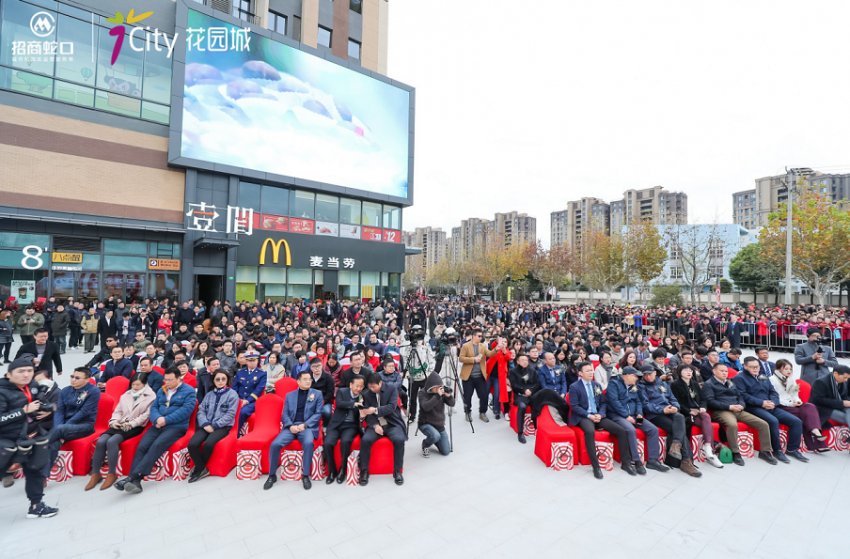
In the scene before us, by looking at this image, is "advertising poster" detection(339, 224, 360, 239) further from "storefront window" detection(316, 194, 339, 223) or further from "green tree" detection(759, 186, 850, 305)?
"green tree" detection(759, 186, 850, 305)

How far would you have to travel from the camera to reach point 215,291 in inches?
805

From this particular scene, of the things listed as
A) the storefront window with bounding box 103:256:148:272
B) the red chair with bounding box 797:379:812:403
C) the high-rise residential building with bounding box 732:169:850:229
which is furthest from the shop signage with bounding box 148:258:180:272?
the high-rise residential building with bounding box 732:169:850:229

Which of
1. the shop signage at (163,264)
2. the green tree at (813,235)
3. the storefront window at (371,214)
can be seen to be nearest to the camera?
the shop signage at (163,264)

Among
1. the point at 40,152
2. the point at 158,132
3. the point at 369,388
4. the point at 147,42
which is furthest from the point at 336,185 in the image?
the point at 369,388

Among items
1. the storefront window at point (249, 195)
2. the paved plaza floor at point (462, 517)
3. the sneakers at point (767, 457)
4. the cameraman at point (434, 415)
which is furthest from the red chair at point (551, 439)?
the storefront window at point (249, 195)

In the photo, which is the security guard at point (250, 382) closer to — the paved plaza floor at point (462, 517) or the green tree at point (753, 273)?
the paved plaza floor at point (462, 517)

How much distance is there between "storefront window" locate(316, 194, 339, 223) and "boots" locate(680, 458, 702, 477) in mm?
21831

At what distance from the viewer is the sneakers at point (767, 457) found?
577 cm

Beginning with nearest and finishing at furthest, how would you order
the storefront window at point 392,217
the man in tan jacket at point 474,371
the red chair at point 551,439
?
the red chair at point 551,439, the man in tan jacket at point 474,371, the storefront window at point 392,217

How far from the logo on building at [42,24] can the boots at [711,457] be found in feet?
82.1

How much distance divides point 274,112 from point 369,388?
68.2ft

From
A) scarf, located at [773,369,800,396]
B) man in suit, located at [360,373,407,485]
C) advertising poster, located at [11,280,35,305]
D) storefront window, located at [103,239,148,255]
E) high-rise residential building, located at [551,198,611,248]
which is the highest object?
high-rise residential building, located at [551,198,611,248]

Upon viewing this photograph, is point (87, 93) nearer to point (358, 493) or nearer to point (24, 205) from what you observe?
point (24, 205)

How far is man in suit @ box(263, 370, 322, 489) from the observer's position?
16.7ft
